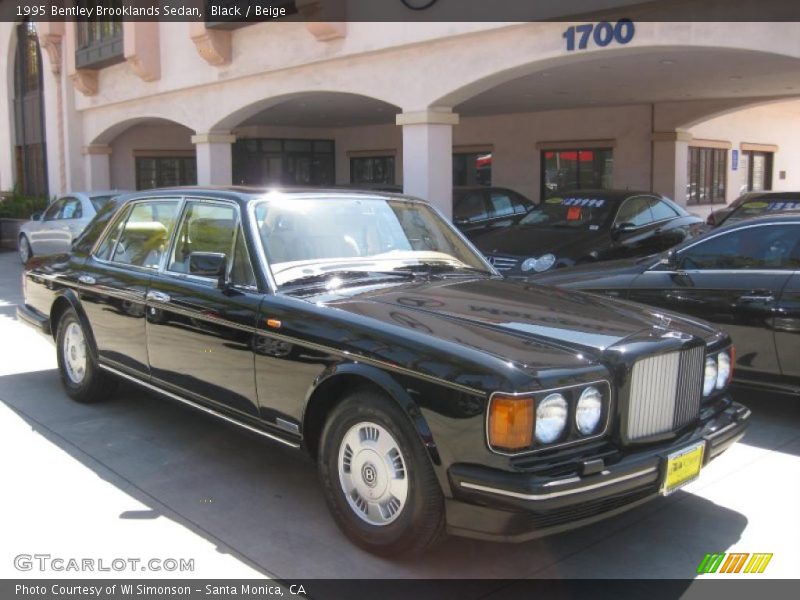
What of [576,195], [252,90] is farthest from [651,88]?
[252,90]

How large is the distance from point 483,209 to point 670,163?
5.90m

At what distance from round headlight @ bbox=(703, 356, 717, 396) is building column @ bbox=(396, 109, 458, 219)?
704 cm

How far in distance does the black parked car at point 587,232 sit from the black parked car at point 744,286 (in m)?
2.98

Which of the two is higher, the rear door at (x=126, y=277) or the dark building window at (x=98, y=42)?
the dark building window at (x=98, y=42)

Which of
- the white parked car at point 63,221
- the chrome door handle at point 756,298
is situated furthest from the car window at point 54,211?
the chrome door handle at point 756,298

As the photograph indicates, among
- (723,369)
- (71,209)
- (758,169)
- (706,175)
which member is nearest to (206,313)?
(723,369)

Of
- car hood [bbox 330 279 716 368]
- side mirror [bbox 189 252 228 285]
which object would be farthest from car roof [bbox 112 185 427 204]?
car hood [bbox 330 279 716 368]

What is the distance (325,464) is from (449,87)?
7574 millimetres

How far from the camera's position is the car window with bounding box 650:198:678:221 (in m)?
10.6

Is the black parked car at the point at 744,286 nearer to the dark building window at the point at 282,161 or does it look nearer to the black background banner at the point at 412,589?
the black background banner at the point at 412,589

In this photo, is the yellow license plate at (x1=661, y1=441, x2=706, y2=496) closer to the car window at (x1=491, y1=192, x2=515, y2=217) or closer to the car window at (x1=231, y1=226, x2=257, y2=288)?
the car window at (x1=231, y1=226, x2=257, y2=288)

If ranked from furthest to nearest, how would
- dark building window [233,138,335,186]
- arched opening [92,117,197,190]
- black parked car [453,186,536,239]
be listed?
dark building window [233,138,335,186]
arched opening [92,117,197,190]
black parked car [453,186,536,239]

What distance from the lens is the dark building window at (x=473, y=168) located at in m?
20.0

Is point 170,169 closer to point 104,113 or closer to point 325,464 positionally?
point 104,113
